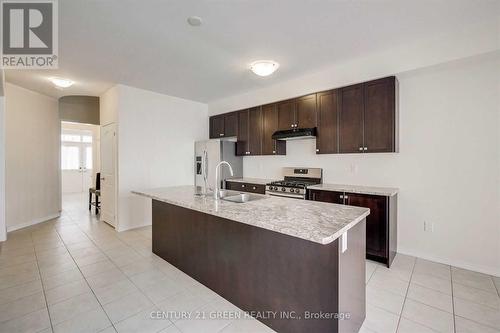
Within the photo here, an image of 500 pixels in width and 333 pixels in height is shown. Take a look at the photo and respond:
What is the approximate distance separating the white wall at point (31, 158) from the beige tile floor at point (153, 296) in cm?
162

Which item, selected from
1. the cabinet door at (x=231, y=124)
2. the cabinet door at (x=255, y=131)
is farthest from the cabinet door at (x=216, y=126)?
the cabinet door at (x=255, y=131)

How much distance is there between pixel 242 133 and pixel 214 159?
809 mm

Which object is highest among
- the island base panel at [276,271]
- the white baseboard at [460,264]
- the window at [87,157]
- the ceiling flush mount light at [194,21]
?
the ceiling flush mount light at [194,21]

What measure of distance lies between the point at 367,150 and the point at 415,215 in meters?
1.08

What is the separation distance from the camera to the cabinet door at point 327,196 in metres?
3.07

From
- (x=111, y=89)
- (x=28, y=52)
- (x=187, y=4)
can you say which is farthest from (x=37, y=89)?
(x=187, y=4)

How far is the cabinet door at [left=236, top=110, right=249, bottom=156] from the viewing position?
4.64m

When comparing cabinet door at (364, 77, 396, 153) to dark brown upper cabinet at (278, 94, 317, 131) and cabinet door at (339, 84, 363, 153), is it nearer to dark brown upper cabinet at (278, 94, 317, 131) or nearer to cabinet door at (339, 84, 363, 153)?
cabinet door at (339, 84, 363, 153)

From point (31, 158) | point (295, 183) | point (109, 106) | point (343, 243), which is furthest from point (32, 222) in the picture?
Answer: point (343, 243)

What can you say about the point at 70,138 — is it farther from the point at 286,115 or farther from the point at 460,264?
the point at 460,264

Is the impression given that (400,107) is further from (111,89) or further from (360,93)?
(111,89)

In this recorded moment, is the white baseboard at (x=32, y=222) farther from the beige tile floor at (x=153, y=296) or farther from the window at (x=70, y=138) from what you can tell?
the window at (x=70, y=138)

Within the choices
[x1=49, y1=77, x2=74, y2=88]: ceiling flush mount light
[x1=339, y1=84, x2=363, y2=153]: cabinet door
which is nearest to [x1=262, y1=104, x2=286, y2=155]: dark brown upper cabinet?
[x1=339, y1=84, x2=363, y2=153]: cabinet door

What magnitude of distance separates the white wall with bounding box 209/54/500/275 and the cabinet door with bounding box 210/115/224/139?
315 cm
